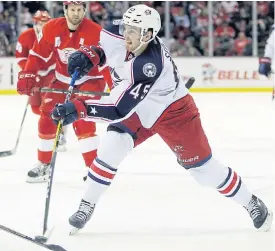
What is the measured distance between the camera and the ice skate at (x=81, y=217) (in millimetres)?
2805

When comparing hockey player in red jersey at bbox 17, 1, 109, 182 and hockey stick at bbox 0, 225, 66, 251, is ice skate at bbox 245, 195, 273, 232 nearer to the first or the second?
hockey stick at bbox 0, 225, 66, 251

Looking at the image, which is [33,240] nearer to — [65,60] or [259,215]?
[259,215]

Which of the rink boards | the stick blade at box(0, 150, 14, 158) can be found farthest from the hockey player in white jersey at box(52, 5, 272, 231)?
the rink boards

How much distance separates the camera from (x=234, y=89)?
9.05 meters

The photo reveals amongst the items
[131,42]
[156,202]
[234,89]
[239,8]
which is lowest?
[234,89]

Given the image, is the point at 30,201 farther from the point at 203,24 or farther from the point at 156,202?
the point at 203,24

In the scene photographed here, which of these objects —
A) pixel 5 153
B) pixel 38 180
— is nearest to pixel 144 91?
pixel 38 180

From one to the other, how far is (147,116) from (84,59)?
0.40 metres

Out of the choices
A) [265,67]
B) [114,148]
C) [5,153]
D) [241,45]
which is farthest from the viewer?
[241,45]

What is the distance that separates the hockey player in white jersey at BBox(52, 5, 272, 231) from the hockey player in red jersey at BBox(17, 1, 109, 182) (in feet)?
2.65

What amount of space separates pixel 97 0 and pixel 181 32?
4.07 feet

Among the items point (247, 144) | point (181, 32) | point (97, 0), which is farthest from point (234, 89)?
point (247, 144)

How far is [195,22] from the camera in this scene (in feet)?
33.0

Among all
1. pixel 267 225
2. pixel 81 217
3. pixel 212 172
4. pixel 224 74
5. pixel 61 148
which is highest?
pixel 212 172
